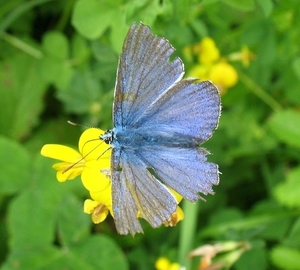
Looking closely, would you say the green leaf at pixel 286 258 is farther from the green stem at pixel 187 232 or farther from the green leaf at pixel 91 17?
the green leaf at pixel 91 17

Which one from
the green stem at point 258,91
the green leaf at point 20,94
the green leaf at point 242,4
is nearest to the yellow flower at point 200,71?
the green stem at point 258,91

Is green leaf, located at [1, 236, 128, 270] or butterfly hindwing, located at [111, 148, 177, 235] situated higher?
butterfly hindwing, located at [111, 148, 177, 235]

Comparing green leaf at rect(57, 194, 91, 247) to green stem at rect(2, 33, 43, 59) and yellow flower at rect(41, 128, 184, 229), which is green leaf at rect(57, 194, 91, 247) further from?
A: yellow flower at rect(41, 128, 184, 229)

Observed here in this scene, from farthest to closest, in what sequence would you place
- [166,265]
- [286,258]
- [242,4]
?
[166,265], [286,258], [242,4]

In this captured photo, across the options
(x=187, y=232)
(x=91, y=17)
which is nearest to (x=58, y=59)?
(x=91, y=17)

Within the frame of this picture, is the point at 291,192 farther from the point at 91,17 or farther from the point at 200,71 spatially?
the point at 91,17

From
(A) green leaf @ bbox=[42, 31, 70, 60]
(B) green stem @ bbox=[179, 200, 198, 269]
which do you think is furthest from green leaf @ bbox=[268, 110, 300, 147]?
(A) green leaf @ bbox=[42, 31, 70, 60]
